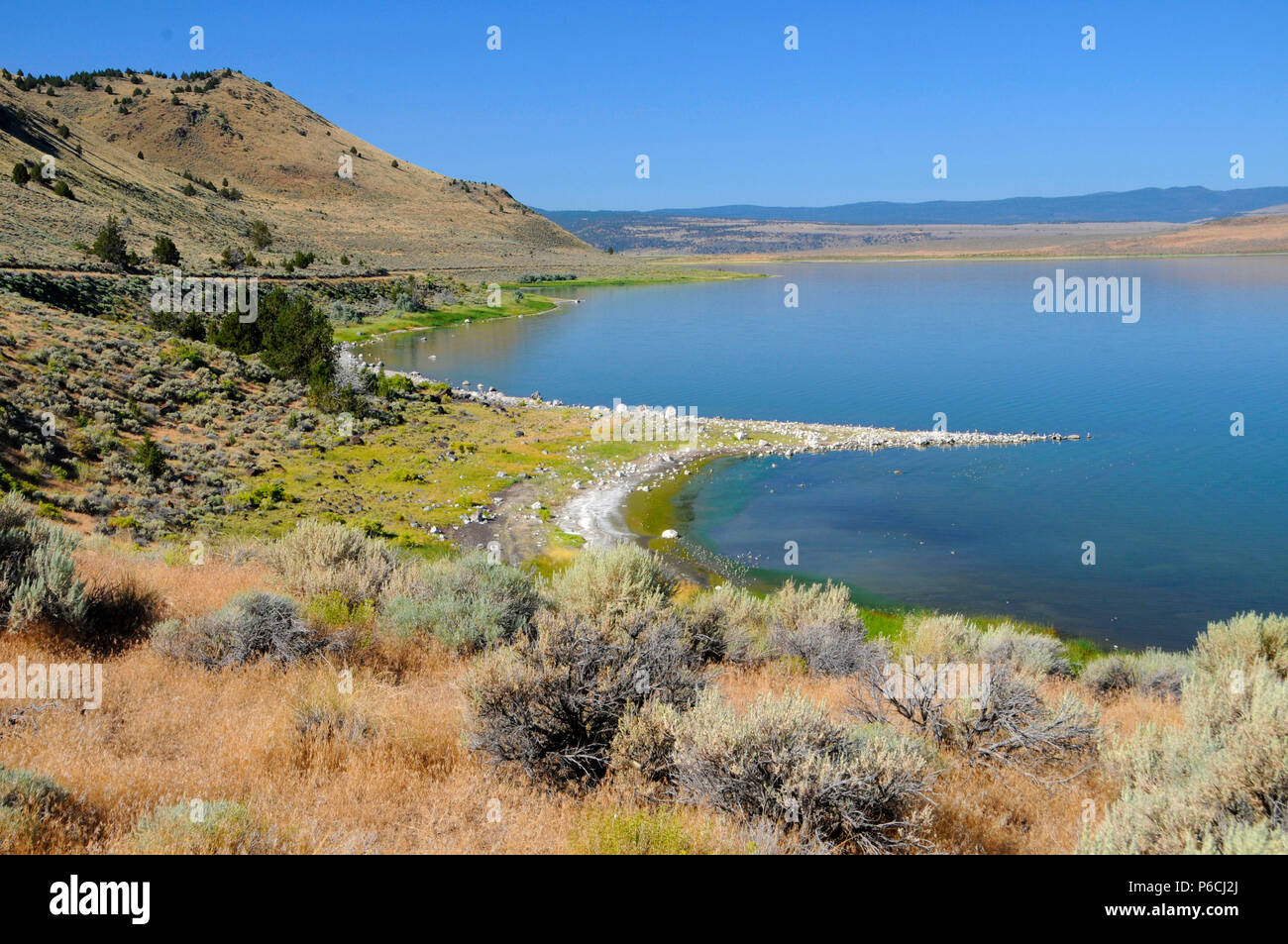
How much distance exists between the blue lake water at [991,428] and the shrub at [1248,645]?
6.67m

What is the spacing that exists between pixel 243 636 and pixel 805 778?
5649mm

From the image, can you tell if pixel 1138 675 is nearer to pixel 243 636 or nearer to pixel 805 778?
pixel 805 778

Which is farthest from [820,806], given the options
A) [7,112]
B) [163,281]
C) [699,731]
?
[7,112]

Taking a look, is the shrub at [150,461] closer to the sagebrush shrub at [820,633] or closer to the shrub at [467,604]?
the shrub at [467,604]

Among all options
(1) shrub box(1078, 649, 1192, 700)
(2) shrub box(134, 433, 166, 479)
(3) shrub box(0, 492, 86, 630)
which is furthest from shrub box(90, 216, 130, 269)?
(1) shrub box(1078, 649, 1192, 700)

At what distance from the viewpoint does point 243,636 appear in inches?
310

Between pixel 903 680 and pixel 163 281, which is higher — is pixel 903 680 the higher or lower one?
the lower one

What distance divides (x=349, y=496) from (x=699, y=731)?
1832 cm

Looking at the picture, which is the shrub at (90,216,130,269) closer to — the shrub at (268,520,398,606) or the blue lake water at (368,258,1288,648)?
the blue lake water at (368,258,1288,648)

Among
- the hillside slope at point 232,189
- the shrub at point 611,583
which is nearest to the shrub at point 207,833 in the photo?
the shrub at point 611,583

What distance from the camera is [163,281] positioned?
133 ft

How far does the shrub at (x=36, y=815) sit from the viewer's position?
4.08 metres

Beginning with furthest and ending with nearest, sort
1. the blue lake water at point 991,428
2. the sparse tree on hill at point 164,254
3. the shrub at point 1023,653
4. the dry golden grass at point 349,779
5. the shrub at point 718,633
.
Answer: the sparse tree on hill at point 164,254 → the blue lake water at point 991,428 → the shrub at point 1023,653 → the shrub at point 718,633 → the dry golden grass at point 349,779

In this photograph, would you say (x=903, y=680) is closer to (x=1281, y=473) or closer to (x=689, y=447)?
(x=689, y=447)
